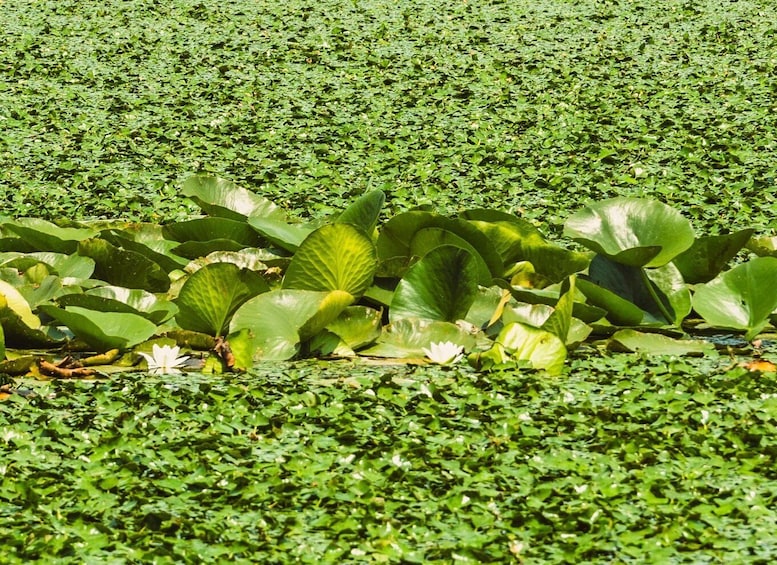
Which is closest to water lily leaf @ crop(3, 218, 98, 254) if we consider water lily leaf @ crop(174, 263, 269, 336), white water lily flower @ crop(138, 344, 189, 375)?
water lily leaf @ crop(174, 263, 269, 336)

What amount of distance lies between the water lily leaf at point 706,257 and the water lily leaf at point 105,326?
102cm

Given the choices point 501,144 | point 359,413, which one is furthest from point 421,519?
point 501,144

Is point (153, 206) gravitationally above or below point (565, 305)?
below

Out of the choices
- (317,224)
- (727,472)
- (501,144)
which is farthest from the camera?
(501,144)

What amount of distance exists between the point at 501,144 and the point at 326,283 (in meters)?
1.40

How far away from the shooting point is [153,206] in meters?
2.83

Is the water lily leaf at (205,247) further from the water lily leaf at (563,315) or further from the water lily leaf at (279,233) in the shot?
the water lily leaf at (563,315)

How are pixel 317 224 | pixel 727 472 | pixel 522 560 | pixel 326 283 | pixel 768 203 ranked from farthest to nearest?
pixel 768 203, pixel 317 224, pixel 326 283, pixel 727 472, pixel 522 560

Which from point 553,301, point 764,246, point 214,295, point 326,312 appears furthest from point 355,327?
point 764,246

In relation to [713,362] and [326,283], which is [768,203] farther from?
[326,283]

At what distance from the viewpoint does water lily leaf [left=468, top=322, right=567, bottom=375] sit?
1719 millimetres

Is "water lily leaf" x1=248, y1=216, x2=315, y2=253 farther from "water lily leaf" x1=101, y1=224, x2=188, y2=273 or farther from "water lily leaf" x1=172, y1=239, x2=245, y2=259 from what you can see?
Result: "water lily leaf" x1=101, y1=224, x2=188, y2=273

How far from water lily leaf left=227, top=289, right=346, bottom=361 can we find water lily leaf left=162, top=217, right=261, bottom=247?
15.3 inches

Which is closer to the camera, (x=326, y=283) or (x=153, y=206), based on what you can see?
(x=326, y=283)
